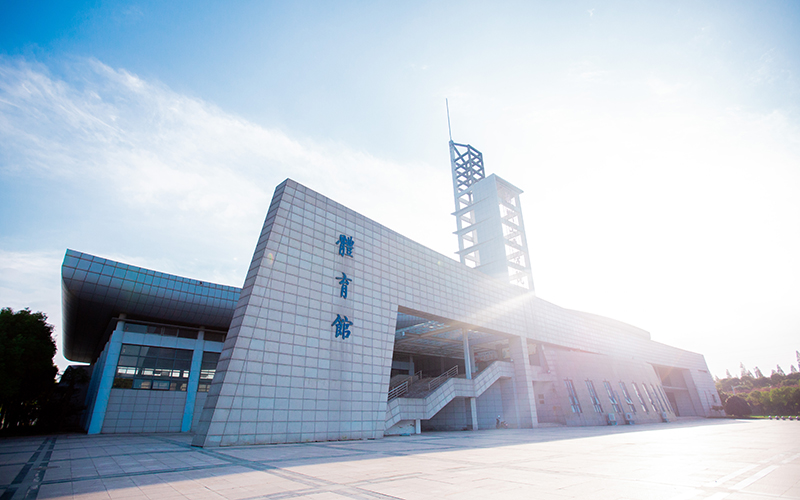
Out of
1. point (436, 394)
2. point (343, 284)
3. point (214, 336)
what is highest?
point (343, 284)

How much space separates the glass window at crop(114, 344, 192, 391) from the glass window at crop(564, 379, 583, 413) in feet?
116

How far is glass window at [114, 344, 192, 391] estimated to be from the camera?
28.9 m

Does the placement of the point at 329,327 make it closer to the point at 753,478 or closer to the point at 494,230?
the point at 753,478

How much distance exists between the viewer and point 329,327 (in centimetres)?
2067

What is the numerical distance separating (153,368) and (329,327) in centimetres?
1967

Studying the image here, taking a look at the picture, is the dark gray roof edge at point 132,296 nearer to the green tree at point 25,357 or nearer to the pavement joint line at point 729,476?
the green tree at point 25,357

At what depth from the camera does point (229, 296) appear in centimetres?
3166

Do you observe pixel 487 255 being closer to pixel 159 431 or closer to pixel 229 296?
pixel 229 296

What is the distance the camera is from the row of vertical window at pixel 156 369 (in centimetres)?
2898

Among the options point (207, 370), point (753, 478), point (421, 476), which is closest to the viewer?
point (753, 478)

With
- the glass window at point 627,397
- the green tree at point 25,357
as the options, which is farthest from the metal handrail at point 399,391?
the glass window at point 627,397

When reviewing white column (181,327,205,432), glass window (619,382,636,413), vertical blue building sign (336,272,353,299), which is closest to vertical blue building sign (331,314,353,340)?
vertical blue building sign (336,272,353,299)

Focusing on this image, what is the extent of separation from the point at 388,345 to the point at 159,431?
68.4 feet

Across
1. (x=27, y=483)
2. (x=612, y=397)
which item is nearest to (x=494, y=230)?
(x=612, y=397)
